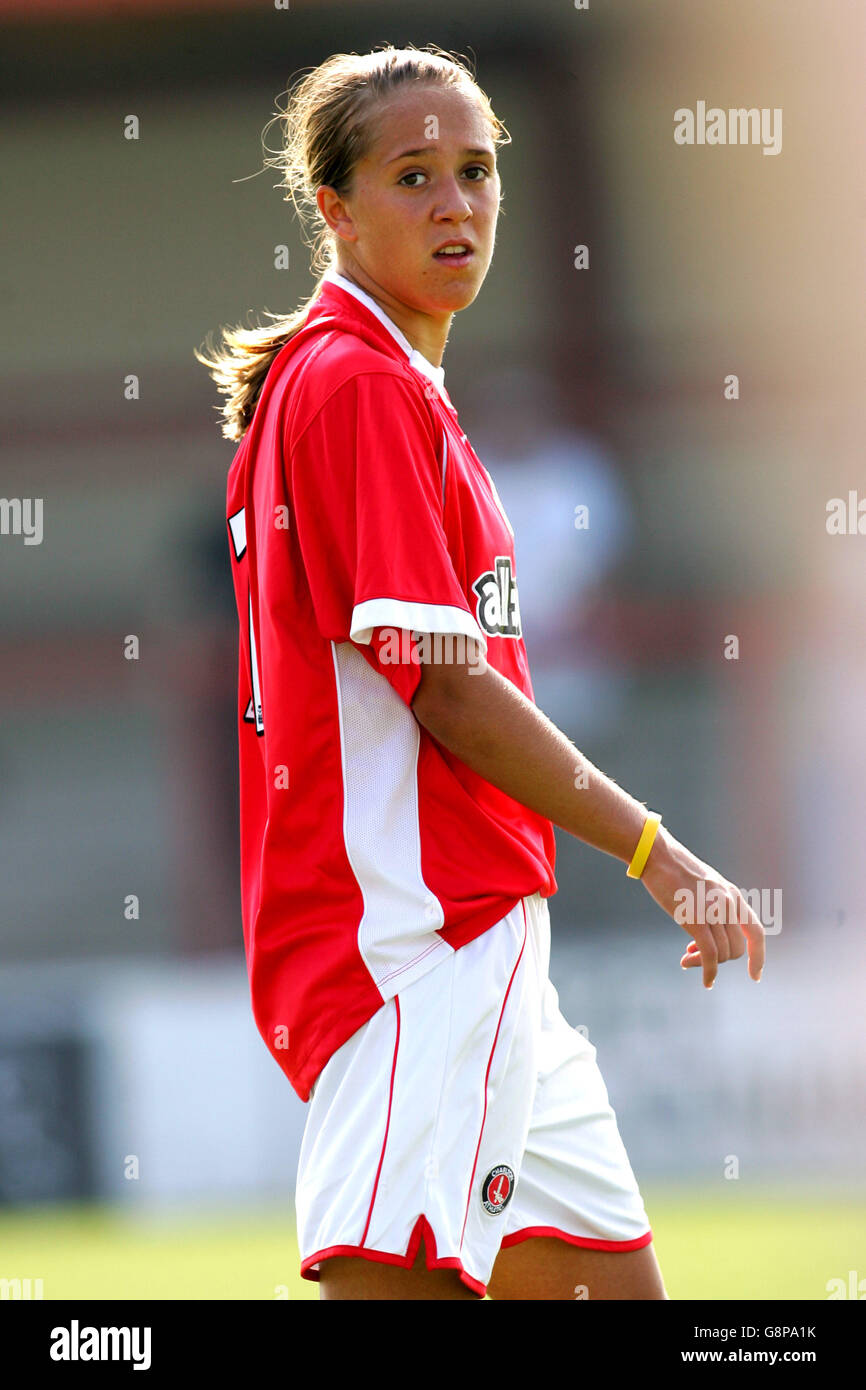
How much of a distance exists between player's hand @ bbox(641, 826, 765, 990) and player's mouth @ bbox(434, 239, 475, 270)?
0.77 m

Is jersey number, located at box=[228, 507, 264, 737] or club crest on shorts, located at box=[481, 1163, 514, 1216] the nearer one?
club crest on shorts, located at box=[481, 1163, 514, 1216]

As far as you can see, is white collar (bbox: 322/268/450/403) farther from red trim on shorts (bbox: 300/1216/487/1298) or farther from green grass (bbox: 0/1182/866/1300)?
green grass (bbox: 0/1182/866/1300)

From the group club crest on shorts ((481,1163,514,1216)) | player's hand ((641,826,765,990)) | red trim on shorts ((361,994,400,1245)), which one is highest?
player's hand ((641,826,765,990))

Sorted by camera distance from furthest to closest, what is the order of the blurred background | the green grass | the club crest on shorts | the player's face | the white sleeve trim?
the blurred background → the green grass → the player's face → the club crest on shorts → the white sleeve trim

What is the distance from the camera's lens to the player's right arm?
6.60ft

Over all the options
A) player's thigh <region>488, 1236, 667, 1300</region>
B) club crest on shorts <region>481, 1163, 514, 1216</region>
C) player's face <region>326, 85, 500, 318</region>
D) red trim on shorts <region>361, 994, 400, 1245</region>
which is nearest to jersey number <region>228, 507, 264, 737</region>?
player's face <region>326, 85, 500, 318</region>

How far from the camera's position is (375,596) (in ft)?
6.36

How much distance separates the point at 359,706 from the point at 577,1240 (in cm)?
Answer: 76

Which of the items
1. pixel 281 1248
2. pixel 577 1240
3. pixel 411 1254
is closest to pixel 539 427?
pixel 281 1248

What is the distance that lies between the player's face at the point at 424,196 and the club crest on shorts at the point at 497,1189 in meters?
1.08

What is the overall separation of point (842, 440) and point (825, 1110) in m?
5.38

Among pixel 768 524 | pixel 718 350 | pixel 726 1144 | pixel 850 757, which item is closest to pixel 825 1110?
pixel 726 1144

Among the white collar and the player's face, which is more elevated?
the player's face

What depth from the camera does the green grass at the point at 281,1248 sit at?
194 inches
